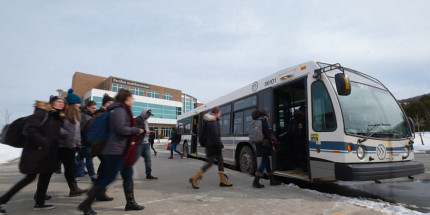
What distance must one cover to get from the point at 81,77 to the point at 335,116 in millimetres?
60223

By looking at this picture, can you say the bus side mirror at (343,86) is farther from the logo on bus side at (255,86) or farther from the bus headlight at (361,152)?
the logo on bus side at (255,86)

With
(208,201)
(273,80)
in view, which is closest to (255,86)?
(273,80)

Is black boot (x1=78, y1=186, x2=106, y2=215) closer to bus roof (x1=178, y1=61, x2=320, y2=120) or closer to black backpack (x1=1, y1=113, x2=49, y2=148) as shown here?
black backpack (x1=1, y1=113, x2=49, y2=148)

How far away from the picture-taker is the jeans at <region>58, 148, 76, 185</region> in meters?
3.93

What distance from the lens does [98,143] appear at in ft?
9.83

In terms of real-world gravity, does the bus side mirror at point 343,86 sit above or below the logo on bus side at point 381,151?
above

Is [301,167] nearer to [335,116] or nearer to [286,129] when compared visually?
[286,129]

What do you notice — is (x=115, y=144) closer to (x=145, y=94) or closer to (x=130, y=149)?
(x=130, y=149)

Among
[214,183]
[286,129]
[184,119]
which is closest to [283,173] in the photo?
[286,129]

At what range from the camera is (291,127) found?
18.5 feet

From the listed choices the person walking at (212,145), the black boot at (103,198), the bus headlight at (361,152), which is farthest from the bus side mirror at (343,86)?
the black boot at (103,198)

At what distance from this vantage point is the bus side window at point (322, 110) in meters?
4.32

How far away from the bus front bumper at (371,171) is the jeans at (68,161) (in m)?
4.52

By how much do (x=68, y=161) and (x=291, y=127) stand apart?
4650mm
